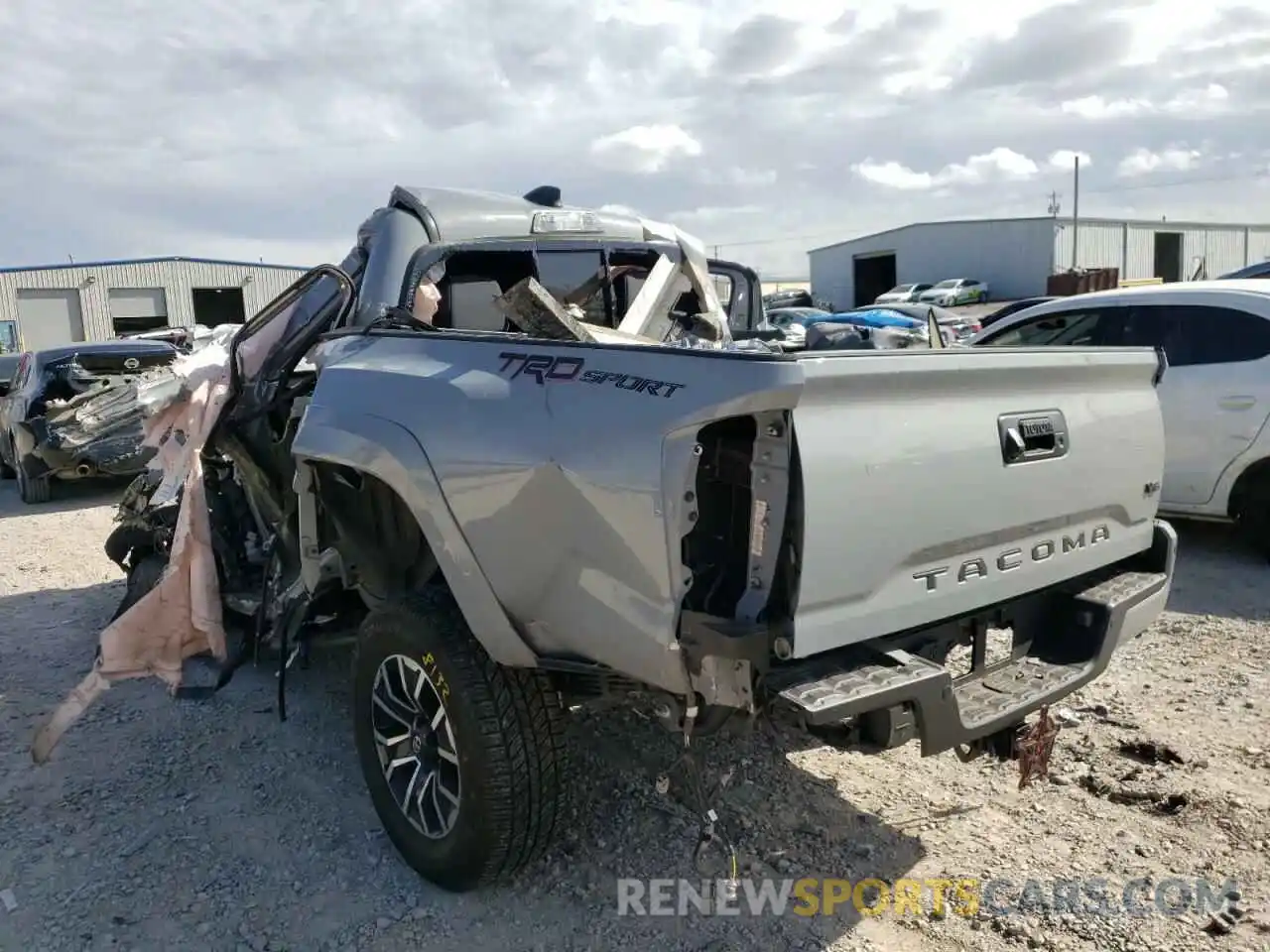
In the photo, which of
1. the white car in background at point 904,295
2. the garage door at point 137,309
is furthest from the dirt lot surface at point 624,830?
the garage door at point 137,309

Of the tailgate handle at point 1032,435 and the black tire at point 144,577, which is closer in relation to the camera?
the tailgate handle at point 1032,435

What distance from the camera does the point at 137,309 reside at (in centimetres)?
3991

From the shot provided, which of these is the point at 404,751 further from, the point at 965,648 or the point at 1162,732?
the point at 1162,732

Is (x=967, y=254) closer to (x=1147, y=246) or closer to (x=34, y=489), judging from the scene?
(x=1147, y=246)

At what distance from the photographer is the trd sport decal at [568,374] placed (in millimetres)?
2375

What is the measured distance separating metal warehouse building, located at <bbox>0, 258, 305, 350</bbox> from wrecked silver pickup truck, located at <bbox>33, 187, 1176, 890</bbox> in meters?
38.9

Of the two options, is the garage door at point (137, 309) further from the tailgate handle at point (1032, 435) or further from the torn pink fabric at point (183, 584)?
the tailgate handle at point (1032, 435)

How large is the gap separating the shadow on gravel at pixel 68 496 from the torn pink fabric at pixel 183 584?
Answer: 6616 mm

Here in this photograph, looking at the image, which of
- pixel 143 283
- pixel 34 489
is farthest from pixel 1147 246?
pixel 34 489

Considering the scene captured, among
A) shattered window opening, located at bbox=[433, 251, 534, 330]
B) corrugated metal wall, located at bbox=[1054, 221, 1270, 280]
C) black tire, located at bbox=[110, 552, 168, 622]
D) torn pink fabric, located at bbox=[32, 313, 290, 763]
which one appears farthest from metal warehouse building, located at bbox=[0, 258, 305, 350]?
shattered window opening, located at bbox=[433, 251, 534, 330]

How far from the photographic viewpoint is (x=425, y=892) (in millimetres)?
3051

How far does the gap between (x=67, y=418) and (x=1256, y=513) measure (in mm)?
9554

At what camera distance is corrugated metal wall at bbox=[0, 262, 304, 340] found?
37375 mm

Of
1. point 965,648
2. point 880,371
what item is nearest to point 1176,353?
point 965,648
